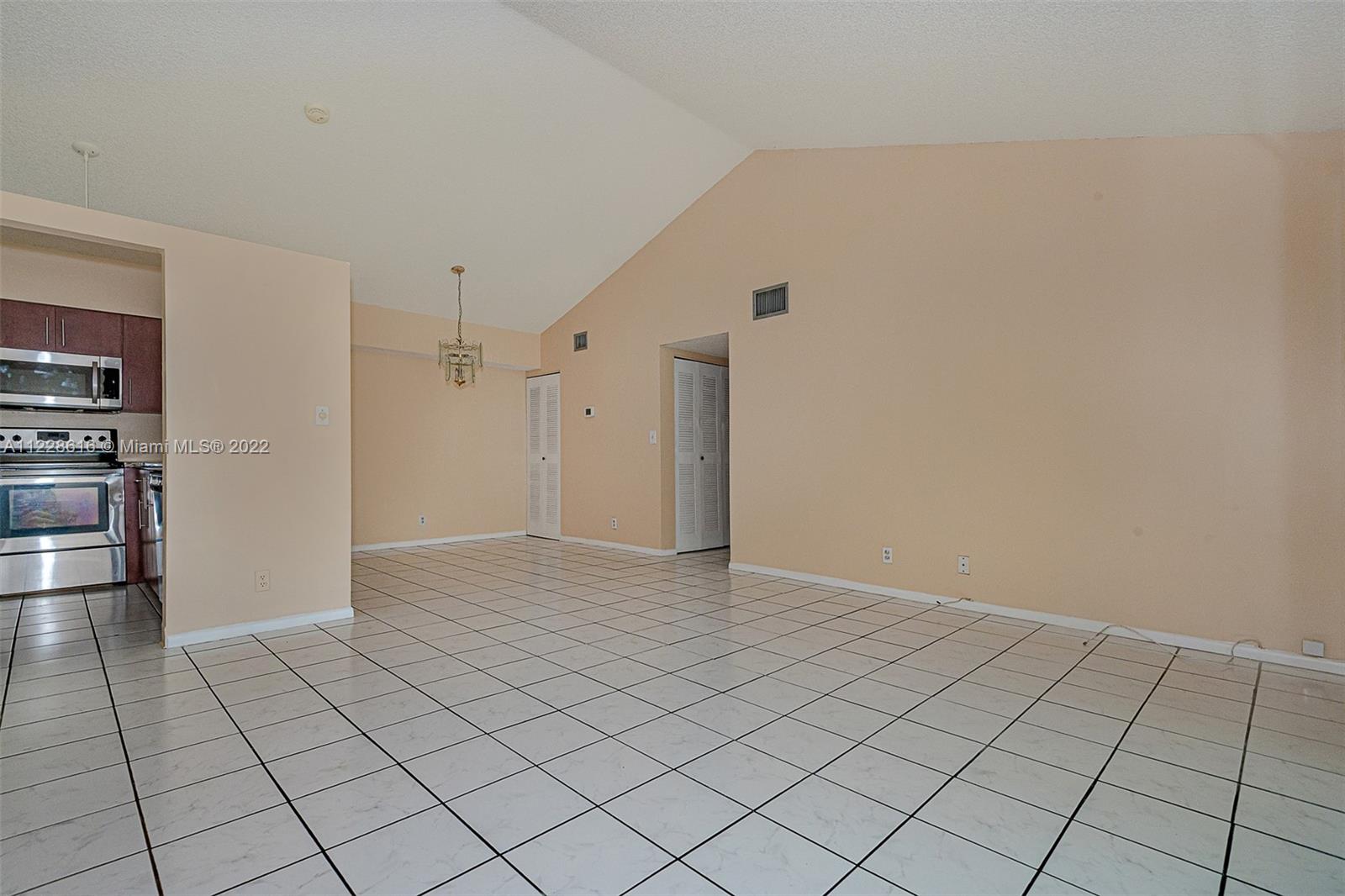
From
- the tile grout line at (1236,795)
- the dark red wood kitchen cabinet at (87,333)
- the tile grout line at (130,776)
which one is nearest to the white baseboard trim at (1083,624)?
the tile grout line at (1236,795)

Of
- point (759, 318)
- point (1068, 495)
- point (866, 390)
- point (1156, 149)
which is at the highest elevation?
point (1156, 149)

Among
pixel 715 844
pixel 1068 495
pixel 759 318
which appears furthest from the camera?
pixel 759 318

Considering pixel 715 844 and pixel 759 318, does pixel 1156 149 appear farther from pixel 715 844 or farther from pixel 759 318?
pixel 715 844

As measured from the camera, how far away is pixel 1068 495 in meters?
3.85

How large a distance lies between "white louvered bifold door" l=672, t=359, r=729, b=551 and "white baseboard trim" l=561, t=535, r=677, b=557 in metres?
0.19

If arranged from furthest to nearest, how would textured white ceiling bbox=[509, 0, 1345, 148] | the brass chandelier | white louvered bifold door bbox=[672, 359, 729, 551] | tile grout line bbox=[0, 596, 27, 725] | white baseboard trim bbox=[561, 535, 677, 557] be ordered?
white louvered bifold door bbox=[672, 359, 729, 551] → white baseboard trim bbox=[561, 535, 677, 557] → the brass chandelier → tile grout line bbox=[0, 596, 27, 725] → textured white ceiling bbox=[509, 0, 1345, 148]

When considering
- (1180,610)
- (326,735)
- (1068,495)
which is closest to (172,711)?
(326,735)

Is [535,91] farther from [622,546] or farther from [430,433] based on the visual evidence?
[622,546]

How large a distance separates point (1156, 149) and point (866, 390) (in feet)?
7.17

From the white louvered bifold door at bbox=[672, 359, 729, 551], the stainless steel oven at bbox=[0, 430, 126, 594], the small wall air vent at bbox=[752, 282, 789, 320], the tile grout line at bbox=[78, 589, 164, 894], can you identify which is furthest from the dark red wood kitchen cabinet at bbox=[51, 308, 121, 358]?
the small wall air vent at bbox=[752, 282, 789, 320]

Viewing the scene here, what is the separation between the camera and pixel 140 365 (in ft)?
17.1

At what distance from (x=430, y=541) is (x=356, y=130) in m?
4.64

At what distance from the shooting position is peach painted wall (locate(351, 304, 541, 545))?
6805mm

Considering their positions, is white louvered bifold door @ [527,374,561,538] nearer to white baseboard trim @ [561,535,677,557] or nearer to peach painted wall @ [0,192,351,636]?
white baseboard trim @ [561,535,677,557]
